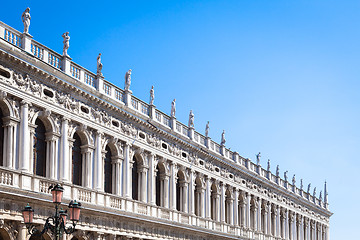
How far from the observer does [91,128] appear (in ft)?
96.1

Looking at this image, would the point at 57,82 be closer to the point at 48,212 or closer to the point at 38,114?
the point at 38,114

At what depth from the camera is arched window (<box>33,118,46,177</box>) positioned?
2614cm

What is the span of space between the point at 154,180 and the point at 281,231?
24.2 meters

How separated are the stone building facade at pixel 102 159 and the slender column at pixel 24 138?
0.04 metres

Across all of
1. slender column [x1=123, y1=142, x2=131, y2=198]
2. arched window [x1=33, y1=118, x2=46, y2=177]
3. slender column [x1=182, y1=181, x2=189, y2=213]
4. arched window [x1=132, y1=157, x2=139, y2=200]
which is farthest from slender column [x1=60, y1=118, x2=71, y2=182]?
slender column [x1=182, y1=181, x2=189, y2=213]

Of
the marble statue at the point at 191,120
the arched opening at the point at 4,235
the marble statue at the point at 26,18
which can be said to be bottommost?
the arched opening at the point at 4,235

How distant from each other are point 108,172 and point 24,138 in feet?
23.8

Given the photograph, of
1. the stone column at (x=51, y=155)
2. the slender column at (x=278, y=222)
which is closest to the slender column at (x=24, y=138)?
the stone column at (x=51, y=155)

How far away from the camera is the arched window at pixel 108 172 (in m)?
31.0

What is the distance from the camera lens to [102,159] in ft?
99.3

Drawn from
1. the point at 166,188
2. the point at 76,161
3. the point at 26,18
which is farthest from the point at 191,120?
the point at 26,18

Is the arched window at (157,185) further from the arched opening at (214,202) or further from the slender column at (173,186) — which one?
the arched opening at (214,202)

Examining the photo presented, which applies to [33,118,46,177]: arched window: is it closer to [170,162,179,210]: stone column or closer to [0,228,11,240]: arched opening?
[0,228,11,240]: arched opening

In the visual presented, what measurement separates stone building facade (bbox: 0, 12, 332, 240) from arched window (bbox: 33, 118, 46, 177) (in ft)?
0.14
